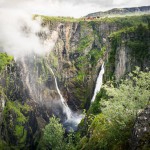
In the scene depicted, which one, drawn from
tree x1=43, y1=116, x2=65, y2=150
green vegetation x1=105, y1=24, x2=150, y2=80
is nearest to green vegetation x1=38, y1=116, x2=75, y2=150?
tree x1=43, y1=116, x2=65, y2=150

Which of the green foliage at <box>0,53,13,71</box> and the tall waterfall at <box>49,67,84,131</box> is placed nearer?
the green foliage at <box>0,53,13,71</box>

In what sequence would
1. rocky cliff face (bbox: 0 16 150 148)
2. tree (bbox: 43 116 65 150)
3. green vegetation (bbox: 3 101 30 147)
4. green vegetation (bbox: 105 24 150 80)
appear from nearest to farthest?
green vegetation (bbox: 105 24 150 80) → tree (bbox: 43 116 65 150) → rocky cliff face (bbox: 0 16 150 148) → green vegetation (bbox: 3 101 30 147)

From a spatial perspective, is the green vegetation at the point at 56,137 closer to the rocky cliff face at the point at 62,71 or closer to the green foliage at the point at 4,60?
the rocky cliff face at the point at 62,71

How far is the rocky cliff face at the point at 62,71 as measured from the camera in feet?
254

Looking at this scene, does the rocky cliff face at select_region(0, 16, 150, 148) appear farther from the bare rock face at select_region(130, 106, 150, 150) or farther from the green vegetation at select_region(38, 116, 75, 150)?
the bare rock face at select_region(130, 106, 150, 150)

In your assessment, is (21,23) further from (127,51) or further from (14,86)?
(127,51)

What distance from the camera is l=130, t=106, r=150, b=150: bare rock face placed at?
21469 mm

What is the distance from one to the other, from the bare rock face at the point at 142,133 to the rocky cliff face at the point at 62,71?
4400 cm

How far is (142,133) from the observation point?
21.9 meters

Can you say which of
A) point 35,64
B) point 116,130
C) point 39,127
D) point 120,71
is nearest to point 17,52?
point 35,64

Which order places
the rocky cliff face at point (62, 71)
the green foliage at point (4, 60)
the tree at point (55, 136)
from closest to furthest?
the tree at point (55, 136) < the rocky cliff face at point (62, 71) < the green foliage at point (4, 60)

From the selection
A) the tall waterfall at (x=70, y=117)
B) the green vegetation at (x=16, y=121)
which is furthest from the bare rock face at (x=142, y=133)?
the tall waterfall at (x=70, y=117)

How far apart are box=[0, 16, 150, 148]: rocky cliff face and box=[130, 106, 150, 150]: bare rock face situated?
144 ft

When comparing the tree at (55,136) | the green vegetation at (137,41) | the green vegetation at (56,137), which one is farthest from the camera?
the tree at (55,136)
